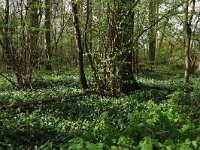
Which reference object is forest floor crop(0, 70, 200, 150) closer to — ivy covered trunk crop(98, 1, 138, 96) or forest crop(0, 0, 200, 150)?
forest crop(0, 0, 200, 150)

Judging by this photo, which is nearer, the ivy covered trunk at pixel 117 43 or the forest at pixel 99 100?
the forest at pixel 99 100

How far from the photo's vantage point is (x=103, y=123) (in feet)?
29.4

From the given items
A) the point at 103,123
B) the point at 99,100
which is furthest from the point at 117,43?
the point at 103,123

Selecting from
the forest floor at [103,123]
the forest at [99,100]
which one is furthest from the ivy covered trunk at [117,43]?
the forest floor at [103,123]

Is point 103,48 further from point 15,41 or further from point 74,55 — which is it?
point 74,55

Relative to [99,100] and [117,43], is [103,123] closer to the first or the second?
[99,100]

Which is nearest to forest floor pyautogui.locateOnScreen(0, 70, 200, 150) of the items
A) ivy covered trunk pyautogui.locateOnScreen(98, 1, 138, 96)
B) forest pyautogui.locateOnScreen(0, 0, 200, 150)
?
forest pyautogui.locateOnScreen(0, 0, 200, 150)

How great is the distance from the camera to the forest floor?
670 centimetres

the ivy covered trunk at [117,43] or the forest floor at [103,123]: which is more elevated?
the ivy covered trunk at [117,43]

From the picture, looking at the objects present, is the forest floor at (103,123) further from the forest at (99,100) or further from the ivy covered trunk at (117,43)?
A: the ivy covered trunk at (117,43)

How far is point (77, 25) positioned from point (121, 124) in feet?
24.0

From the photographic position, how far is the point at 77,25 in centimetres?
1537

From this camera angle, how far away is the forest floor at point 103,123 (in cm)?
670

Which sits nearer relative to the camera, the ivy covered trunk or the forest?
the forest
